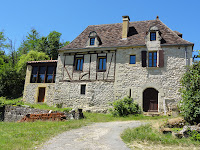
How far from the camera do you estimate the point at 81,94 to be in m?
16.4

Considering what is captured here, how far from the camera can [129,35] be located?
17.0 metres

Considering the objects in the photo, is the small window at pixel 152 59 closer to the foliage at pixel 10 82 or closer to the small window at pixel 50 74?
the small window at pixel 50 74

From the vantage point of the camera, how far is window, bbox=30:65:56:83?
18891 mm

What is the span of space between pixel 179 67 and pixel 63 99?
954 centimetres

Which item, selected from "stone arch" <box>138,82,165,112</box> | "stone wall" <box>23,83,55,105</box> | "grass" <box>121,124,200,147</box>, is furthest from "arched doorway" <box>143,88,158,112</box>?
"stone wall" <box>23,83,55,105</box>

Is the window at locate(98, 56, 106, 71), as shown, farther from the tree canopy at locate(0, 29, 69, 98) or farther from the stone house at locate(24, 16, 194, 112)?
the tree canopy at locate(0, 29, 69, 98)

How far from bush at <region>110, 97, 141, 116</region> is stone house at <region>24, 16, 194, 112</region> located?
2.04 feet

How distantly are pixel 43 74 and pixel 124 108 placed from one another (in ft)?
29.9

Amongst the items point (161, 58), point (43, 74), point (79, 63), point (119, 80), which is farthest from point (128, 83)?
point (43, 74)

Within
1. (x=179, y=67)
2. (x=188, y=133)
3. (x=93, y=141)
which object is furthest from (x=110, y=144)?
(x=179, y=67)

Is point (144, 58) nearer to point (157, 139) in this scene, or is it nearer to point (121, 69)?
point (121, 69)

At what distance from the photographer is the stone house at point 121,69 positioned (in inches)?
578

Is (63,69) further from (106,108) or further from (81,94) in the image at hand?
(106,108)

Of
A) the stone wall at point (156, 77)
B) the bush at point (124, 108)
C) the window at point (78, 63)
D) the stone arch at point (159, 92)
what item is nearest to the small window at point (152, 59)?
the stone wall at point (156, 77)
